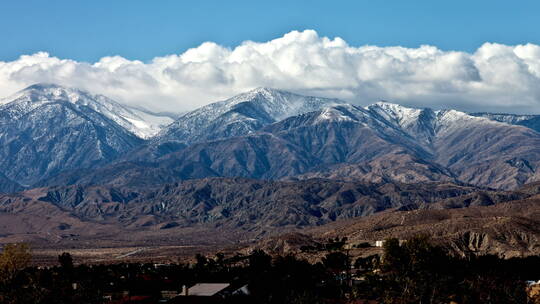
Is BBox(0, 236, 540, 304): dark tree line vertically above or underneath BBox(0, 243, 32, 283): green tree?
underneath

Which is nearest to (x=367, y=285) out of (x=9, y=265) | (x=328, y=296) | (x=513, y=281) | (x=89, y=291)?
(x=328, y=296)

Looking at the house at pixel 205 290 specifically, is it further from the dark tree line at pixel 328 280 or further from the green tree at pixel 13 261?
the green tree at pixel 13 261

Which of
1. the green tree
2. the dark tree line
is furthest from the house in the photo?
the green tree

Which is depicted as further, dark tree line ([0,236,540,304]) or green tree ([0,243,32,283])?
green tree ([0,243,32,283])

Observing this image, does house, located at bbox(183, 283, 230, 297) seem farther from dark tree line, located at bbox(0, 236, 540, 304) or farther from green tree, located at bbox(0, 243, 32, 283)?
green tree, located at bbox(0, 243, 32, 283)

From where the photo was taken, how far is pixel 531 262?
16775cm

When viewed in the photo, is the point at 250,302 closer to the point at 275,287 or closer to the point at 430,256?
the point at 275,287

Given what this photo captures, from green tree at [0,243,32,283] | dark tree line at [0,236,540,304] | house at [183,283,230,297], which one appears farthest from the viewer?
green tree at [0,243,32,283]

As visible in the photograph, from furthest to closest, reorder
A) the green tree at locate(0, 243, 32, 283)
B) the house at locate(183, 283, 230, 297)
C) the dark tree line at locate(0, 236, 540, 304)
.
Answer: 1. the green tree at locate(0, 243, 32, 283)
2. the house at locate(183, 283, 230, 297)
3. the dark tree line at locate(0, 236, 540, 304)

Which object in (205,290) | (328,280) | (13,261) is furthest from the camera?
(13,261)

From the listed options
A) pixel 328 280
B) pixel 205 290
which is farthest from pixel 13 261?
pixel 328 280

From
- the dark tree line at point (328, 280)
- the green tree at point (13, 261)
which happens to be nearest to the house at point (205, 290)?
the dark tree line at point (328, 280)

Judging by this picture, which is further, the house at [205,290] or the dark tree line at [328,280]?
the house at [205,290]

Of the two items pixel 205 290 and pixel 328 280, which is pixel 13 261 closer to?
pixel 205 290
